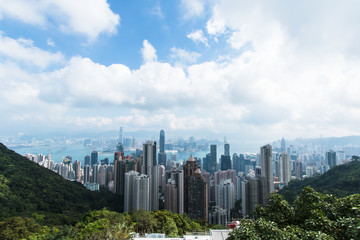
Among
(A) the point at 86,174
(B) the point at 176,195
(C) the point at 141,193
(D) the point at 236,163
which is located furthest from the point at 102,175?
(D) the point at 236,163

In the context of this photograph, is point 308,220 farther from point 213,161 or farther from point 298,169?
point 213,161

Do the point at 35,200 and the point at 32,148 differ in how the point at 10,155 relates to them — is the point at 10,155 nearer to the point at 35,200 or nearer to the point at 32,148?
the point at 35,200

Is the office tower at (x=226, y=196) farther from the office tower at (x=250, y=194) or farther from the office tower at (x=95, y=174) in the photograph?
the office tower at (x=95, y=174)

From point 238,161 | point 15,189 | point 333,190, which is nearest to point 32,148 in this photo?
point 15,189

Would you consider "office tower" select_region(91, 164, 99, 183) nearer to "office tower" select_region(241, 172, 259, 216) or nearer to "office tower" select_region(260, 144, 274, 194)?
"office tower" select_region(241, 172, 259, 216)

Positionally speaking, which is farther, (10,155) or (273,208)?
(10,155)

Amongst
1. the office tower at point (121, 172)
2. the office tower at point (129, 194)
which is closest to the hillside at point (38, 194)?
the office tower at point (129, 194)

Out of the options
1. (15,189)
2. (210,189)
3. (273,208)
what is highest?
(273,208)
